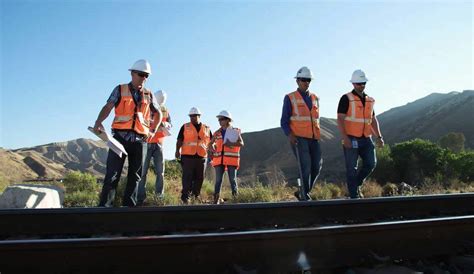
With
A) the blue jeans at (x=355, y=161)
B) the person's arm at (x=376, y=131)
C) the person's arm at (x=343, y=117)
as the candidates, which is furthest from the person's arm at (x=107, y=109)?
the person's arm at (x=376, y=131)

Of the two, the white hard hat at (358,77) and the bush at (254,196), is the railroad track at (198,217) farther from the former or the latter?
the bush at (254,196)

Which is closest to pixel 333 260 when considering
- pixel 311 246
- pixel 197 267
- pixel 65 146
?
pixel 311 246

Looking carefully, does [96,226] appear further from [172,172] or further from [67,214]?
[172,172]

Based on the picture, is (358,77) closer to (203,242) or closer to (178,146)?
(178,146)

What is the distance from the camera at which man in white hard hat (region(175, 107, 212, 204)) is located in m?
9.07

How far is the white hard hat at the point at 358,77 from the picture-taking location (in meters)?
7.74

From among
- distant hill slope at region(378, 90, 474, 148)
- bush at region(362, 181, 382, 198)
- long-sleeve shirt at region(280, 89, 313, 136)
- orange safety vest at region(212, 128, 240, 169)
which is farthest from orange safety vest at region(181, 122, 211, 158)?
distant hill slope at region(378, 90, 474, 148)

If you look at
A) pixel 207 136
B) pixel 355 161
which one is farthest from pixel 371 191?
pixel 207 136

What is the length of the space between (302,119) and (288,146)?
82.1 m

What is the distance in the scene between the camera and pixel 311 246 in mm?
3236

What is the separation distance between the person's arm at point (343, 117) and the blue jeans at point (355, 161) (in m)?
0.10

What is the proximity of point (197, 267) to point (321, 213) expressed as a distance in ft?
8.91

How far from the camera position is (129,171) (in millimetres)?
6316

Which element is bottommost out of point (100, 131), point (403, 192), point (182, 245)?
point (403, 192)
